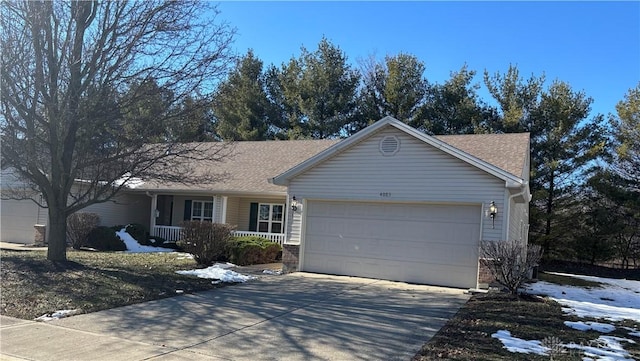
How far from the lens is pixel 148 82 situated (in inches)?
474

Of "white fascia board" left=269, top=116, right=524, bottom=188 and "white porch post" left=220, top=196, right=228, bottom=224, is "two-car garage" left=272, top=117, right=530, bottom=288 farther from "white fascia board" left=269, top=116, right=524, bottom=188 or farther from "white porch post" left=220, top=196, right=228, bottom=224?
"white porch post" left=220, top=196, right=228, bottom=224

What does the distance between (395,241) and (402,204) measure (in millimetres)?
1044

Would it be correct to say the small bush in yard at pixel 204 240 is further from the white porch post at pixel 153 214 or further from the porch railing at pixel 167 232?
the white porch post at pixel 153 214

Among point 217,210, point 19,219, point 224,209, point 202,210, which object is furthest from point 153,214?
point 19,219

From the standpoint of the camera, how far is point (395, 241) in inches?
551

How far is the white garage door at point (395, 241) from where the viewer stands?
13.2m

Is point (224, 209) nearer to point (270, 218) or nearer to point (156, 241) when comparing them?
point (270, 218)

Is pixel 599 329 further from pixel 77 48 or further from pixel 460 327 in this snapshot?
pixel 77 48

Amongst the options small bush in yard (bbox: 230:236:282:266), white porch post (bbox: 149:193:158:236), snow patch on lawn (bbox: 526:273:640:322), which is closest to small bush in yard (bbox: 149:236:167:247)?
white porch post (bbox: 149:193:158:236)

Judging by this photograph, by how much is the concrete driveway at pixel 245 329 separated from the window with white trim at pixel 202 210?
11.9 meters

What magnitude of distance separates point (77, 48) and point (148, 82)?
1766 mm

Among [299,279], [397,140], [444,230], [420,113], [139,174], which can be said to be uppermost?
[420,113]

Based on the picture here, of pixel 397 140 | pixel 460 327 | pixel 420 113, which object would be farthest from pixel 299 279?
pixel 420 113

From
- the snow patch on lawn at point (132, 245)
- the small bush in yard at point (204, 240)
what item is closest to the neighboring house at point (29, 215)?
the snow patch on lawn at point (132, 245)
